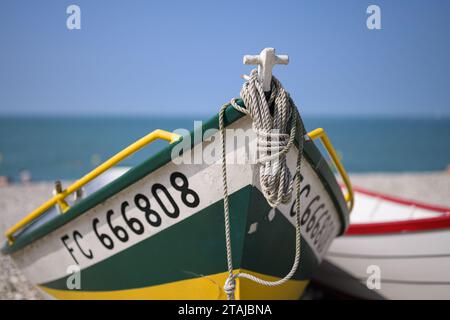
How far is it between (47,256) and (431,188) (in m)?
13.1

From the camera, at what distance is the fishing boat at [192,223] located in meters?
2.76

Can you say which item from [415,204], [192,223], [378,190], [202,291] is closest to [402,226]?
[415,204]

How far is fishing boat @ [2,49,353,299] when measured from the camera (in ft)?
9.04

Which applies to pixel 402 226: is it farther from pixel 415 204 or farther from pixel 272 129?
pixel 272 129

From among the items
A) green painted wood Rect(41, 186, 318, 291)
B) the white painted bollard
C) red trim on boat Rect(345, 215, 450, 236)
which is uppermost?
the white painted bollard

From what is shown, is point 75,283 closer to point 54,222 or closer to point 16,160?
point 54,222

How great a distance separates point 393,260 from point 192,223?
2925mm

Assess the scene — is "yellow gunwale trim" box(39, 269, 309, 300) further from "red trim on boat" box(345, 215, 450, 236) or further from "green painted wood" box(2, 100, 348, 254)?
"red trim on boat" box(345, 215, 450, 236)

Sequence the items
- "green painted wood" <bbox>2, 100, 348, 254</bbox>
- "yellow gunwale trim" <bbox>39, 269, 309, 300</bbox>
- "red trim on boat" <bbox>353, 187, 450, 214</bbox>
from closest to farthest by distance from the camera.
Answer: "green painted wood" <bbox>2, 100, 348, 254</bbox>
"yellow gunwale trim" <bbox>39, 269, 309, 300</bbox>
"red trim on boat" <bbox>353, 187, 450, 214</bbox>


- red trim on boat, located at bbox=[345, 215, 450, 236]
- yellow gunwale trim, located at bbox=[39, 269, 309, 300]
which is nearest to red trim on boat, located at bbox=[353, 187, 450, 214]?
red trim on boat, located at bbox=[345, 215, 450, 236]

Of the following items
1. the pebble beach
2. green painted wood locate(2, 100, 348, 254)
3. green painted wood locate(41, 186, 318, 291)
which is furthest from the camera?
the pebble beach

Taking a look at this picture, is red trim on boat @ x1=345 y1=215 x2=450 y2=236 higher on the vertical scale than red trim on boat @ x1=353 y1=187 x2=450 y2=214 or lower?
higher

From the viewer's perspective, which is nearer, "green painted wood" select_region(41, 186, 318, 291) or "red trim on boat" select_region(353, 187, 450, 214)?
"green painted wood" select_region(41, 186, 318, 291)

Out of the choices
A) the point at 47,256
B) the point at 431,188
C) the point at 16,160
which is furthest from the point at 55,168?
the point at 47,256
